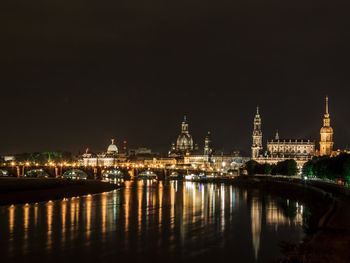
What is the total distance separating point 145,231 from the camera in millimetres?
41625

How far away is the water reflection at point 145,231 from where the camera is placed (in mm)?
32562

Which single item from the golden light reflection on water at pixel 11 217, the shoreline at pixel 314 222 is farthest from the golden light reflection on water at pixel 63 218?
the shoreline at pixel 314 222

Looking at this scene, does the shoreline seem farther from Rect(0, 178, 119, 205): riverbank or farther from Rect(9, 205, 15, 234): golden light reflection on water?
Rect(9, 205, 15, 234): golden light reflection on water

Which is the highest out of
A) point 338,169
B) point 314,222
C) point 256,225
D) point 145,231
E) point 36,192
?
point 338,169

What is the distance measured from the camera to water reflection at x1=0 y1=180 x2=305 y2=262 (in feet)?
107

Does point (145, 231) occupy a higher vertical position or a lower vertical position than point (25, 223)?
lower

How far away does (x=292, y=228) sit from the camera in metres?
42.8

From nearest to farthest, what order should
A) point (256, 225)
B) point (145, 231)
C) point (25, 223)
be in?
point (145, 231) < point (25, 223) < point (256, 225)

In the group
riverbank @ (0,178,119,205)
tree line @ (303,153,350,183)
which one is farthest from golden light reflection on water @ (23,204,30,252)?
tree line @ (303,153,350,183)

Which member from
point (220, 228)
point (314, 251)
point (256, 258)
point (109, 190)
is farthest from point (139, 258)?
point (109, 190)

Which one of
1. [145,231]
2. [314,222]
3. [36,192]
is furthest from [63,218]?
[36,192]

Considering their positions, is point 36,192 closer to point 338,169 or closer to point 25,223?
point 25,223

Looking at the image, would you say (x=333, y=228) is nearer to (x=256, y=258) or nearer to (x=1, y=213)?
(x=256, y=258)

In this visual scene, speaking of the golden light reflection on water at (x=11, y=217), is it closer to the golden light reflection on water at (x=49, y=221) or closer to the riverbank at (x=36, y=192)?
the golden light reflection on water at (x=49, y=221)
